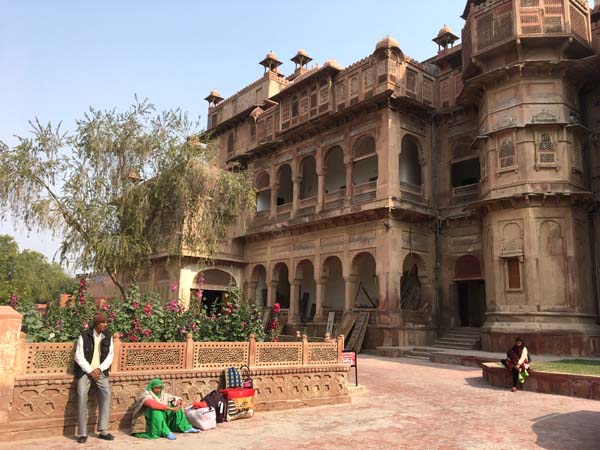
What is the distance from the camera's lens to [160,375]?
26.6 feet

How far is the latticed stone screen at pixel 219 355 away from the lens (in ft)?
28.4

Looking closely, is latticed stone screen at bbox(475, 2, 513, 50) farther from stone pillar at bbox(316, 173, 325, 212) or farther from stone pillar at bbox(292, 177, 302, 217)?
stone pillar at bbox(292, 177, 302, 217)

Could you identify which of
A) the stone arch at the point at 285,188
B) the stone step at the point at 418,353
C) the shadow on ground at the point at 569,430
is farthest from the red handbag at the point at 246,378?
the stone arch at the point at 285,188

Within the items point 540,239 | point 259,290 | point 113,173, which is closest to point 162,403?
point 113,173

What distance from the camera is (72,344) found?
24.3ft

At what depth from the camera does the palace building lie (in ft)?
57.9

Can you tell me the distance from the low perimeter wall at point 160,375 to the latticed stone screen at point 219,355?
0.02m

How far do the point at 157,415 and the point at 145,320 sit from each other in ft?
6.74

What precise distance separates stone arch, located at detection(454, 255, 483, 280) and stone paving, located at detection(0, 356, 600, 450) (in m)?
9.20

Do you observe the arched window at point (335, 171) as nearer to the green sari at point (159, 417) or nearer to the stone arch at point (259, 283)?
the stone arch at point (259, 283)

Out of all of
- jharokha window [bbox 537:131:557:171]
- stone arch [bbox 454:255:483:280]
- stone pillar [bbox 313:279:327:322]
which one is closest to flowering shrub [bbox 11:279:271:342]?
jharokha window [bbox 537:131:557:171]

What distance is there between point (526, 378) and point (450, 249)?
989cm

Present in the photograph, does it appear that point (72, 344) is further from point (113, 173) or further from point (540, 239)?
point (540, 239)

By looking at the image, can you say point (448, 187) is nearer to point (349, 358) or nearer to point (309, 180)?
point (309, 180)
